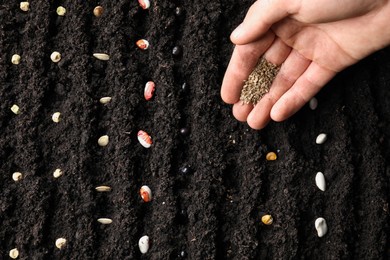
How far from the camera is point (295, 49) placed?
1.56 m

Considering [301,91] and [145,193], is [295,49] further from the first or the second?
[145,193]

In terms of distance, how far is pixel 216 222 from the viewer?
153 centimetres

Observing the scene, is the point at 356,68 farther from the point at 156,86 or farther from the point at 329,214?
the point at 156,86

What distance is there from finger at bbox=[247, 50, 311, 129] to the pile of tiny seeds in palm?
0.8 inches

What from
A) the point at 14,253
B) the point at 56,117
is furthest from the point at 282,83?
the point at 14,253

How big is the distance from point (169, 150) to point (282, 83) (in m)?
0.34

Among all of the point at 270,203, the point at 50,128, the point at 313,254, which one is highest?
the point at 50,128

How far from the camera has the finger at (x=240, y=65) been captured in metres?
1.52

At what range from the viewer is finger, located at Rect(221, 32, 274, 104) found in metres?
1.52

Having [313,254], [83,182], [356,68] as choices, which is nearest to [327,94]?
[356,68]

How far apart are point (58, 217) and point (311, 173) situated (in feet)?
2.17

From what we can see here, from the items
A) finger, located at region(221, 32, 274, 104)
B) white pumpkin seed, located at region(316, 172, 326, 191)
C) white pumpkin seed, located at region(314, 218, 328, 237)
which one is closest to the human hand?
finger, located at region(221, 32, 274, 104)

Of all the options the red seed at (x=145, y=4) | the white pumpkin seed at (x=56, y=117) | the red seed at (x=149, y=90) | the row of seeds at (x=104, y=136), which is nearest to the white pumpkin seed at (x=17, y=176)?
the row of seeds at (x=104, y=136)

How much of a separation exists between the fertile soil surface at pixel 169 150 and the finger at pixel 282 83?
49 millimetres
